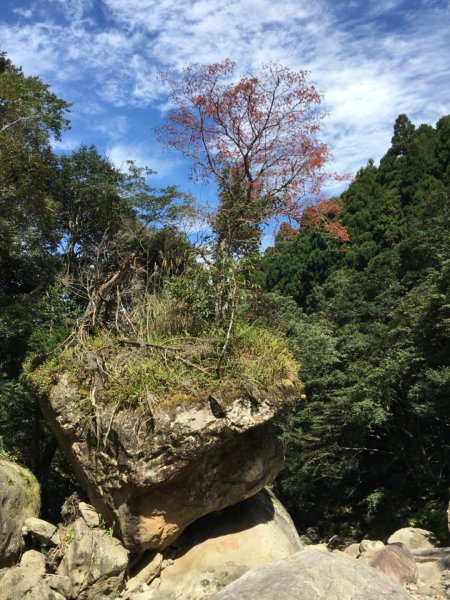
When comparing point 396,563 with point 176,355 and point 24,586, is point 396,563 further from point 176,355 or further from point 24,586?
point 24,586

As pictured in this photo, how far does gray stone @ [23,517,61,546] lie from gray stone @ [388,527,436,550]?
583 cm

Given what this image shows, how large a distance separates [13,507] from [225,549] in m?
2.79

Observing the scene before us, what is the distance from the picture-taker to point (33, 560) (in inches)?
231

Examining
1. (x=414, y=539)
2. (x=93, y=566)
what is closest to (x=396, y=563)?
(x=414, y=539)

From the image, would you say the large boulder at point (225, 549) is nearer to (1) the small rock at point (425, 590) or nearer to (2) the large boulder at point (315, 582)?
(1) the small rock at point (425, 590)

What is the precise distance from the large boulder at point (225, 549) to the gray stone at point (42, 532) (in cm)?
137

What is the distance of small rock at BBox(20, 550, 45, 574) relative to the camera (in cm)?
578

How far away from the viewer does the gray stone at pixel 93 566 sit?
5312 millimetres

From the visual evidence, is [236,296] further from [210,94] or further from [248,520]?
[210,94]

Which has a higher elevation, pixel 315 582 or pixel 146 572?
pixel 315 582

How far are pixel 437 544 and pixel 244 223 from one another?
22.2 ft

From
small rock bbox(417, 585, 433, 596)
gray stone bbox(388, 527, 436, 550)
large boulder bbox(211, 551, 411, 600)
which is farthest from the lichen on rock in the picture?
gray stone bbox(388, 527, 436, 550)

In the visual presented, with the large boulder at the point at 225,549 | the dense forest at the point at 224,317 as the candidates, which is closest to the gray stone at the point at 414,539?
the dense forest at the point at 224,317

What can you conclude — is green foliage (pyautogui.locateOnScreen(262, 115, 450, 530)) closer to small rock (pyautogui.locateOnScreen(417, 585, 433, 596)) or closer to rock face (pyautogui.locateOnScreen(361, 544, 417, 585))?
rock face (pyautogui.locateOnScreen(361, 544, 417, 585))
